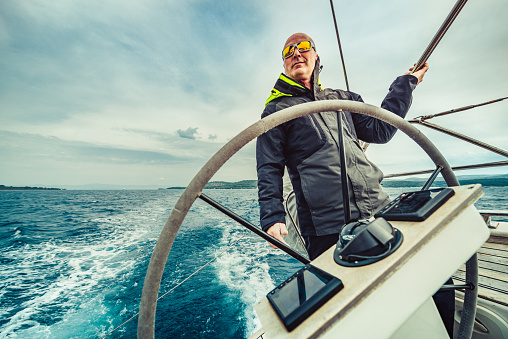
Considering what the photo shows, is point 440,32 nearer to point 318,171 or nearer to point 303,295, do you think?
point 318,171

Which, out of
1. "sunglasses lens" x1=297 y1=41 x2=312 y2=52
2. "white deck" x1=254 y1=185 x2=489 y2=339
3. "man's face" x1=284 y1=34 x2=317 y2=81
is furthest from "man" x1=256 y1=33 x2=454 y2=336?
"white deck" x1=254 y1=185 x2=489 y2=339

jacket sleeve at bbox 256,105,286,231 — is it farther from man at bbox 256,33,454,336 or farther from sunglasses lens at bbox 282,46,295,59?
sunglasses lens at bbox 282,46,295,59

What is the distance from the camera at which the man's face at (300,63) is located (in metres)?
1.22

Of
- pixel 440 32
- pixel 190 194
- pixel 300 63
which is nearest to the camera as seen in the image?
pixel 190 194

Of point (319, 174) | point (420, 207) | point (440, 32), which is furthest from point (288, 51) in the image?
point (420, 207)

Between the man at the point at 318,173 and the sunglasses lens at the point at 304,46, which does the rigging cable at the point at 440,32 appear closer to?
the man at the point at 318,173

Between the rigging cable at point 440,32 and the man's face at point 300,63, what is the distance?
49 cm

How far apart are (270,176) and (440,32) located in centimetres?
83

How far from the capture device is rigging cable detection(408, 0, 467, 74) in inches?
29.7

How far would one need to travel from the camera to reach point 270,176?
94cm

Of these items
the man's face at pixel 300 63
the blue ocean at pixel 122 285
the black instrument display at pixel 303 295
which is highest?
the man's face at pixel 300 63

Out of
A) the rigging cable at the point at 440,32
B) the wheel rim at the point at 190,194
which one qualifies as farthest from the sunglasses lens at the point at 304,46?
the wheel rim at the point at 190,194

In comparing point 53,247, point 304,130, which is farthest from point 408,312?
point 53,247

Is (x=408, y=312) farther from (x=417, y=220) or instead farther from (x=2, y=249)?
(x=2, y=249)
